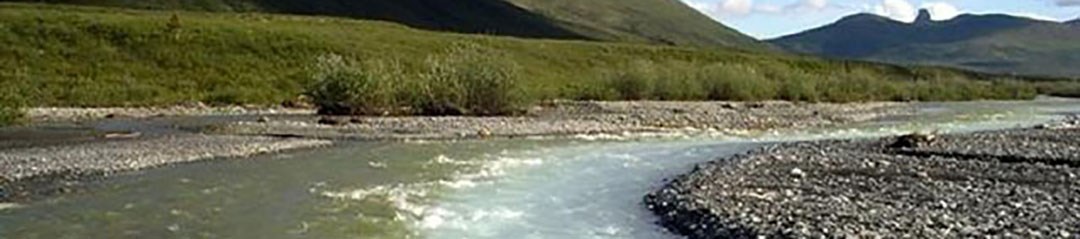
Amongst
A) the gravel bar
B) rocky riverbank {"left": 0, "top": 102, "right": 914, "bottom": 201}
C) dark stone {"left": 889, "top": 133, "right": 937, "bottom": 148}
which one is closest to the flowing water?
the gravel bar

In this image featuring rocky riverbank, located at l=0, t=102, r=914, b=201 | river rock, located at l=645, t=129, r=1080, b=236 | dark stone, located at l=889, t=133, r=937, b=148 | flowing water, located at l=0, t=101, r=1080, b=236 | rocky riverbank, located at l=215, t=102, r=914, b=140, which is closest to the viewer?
river rock, located at l=645, t=129, r=1080, b=236

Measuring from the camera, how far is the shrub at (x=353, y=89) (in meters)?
60.4

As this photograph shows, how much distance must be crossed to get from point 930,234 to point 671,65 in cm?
7793

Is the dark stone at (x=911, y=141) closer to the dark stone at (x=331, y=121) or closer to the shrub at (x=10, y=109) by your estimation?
the dark stone at (x=331, y=121)

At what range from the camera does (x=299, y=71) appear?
3524 inches

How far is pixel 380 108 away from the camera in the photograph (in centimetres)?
6138

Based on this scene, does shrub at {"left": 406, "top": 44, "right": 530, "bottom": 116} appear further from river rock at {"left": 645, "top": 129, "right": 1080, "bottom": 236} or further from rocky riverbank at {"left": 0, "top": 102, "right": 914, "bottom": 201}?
river rock at {"left": 645, "top": 129, "right": 1080, "bottom": 236}

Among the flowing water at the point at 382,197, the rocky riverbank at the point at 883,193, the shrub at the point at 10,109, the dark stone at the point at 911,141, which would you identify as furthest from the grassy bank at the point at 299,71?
the rocky riverbank at the point at 883,193

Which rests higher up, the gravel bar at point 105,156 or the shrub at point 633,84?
the gravel bar at point 105,156

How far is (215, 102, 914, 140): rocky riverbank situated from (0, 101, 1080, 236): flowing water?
20.7 feet

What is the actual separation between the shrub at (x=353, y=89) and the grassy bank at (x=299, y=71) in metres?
0.11

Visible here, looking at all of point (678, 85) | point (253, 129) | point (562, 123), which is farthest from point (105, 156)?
point (678, 85)

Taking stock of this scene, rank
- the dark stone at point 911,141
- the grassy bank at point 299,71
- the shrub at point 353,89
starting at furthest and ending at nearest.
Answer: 1. the grassy bank at point 299,71
2. the shrub at point 353,89
3. the dark stone at point 911,141

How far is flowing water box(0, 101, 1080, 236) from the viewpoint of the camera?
22.0 m
